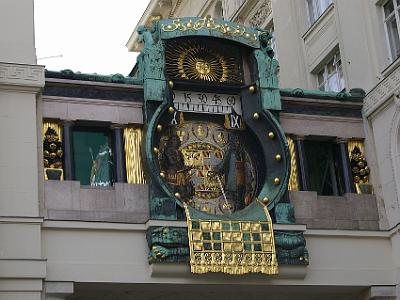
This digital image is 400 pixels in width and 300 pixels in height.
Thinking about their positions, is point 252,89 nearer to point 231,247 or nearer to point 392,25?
point 231,247

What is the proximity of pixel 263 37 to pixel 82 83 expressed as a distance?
4.04 metres

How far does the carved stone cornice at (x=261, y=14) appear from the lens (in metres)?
31.0

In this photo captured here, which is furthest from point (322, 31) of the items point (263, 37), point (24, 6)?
point (24, 6)

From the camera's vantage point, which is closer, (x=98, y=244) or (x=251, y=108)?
(x=98, y=244)

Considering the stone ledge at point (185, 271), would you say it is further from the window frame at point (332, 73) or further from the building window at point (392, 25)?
the window frame at point (332, 73)

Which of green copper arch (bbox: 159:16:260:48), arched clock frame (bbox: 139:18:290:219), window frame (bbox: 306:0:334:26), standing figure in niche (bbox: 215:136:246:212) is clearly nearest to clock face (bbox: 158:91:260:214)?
standing figure in niche (bbox: 215:136:246:212)

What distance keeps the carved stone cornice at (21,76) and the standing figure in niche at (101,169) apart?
5.93 ft

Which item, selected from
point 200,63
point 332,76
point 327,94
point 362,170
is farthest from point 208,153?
point 332,76

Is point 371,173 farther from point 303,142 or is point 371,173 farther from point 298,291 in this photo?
point 298,291

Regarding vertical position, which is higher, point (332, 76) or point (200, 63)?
point (332, 76)

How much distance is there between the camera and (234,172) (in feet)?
71.9

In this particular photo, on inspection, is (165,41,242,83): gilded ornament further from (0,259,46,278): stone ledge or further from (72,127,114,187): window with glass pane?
(0,259,46,278): stone ledge

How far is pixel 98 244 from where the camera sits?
20.1 metres

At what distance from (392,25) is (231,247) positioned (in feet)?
21.2
